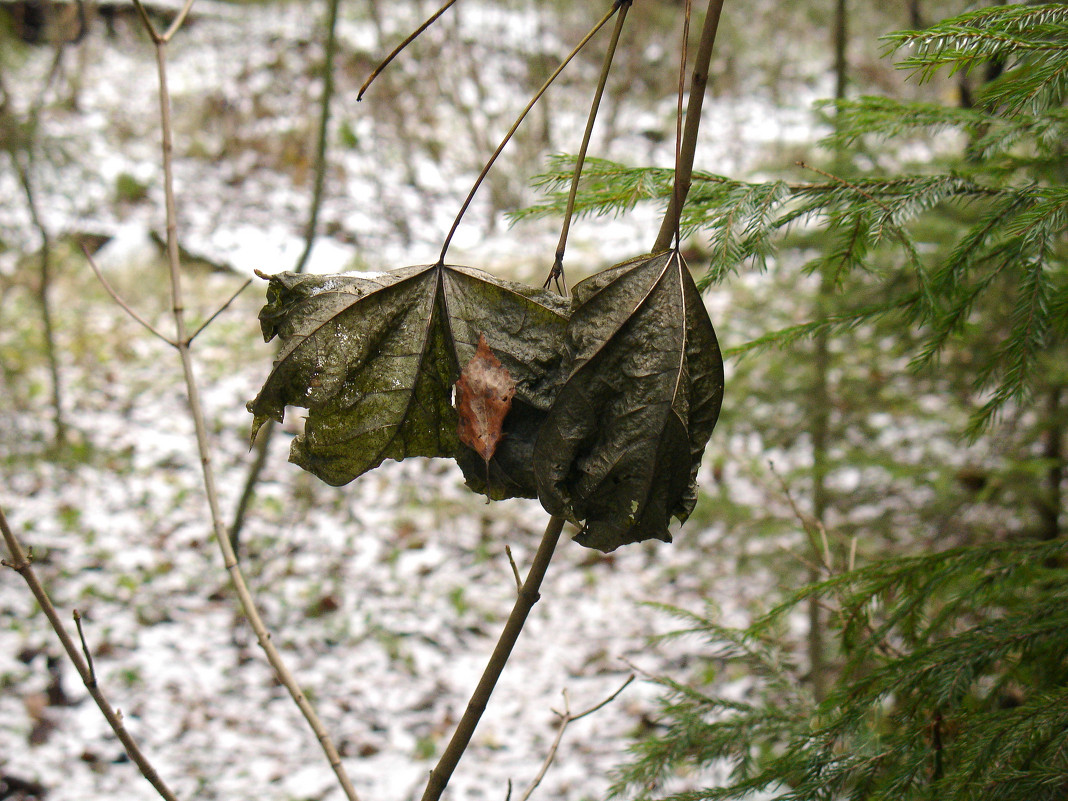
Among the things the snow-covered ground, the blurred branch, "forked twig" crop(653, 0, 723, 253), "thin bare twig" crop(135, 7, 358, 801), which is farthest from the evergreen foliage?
the blurred branch

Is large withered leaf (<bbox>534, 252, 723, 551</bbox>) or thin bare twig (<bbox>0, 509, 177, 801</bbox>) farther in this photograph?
thin bare twig (<bbox>0, 509, 177, 801</bbox>)

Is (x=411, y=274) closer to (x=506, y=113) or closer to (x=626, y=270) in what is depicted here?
(x=626, y=270)

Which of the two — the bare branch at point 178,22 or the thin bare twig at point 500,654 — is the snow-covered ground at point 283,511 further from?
the bare branch at point 178,22

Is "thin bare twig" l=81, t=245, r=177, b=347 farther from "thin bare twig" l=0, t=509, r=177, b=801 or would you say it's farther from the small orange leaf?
the small orange leaf

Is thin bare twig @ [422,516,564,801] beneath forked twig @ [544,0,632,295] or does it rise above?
beneath

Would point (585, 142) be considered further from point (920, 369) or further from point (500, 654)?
point (920, 369)

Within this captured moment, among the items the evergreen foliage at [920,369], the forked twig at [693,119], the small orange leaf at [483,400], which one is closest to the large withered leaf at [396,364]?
the small orange leaf at [483,400]
